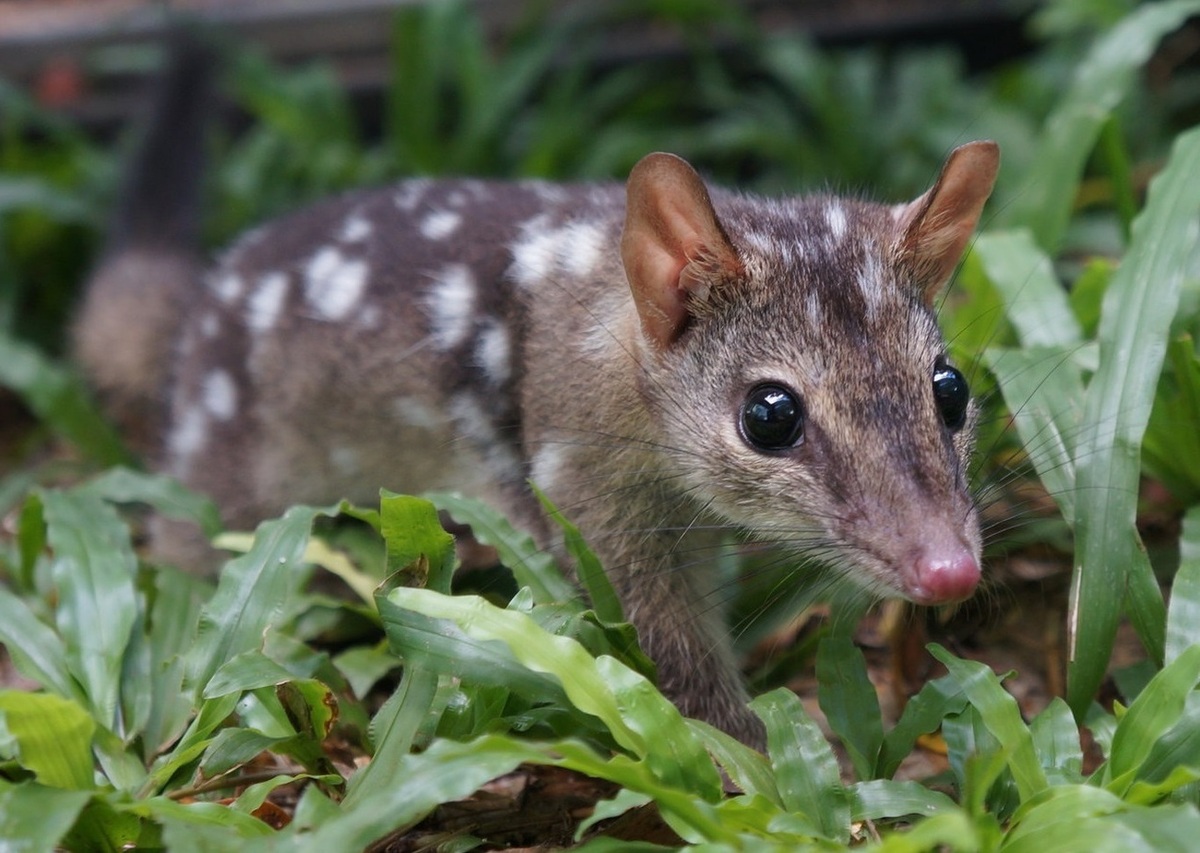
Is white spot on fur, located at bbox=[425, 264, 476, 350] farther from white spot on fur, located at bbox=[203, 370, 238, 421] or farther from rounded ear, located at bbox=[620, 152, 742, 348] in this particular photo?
white spot on fur, located at bbox=[203, 370, 238, 421]

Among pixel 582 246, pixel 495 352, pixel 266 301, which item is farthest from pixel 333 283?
pixel 582 246

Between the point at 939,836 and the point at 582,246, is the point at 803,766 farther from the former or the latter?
the point at 582,246

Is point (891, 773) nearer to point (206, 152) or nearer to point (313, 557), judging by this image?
point (313, 557)

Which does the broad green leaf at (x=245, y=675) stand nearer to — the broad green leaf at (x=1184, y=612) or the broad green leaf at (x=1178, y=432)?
the broad green leaf at (x=1184, y=612)

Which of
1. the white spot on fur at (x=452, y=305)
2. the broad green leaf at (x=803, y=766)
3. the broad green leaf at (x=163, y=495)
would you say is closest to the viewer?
the broad green leaf at (x=803, y=766)

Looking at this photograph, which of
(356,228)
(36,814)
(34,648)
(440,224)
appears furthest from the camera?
(356,228)

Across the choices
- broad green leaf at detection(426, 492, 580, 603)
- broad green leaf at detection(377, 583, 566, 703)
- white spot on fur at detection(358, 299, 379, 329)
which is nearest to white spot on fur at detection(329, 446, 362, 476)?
white spot on fur at detection(358, 299, 379, 329)

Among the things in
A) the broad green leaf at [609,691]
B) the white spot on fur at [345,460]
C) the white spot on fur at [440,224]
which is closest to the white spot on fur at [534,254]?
the white spot on fur at [440,224]
